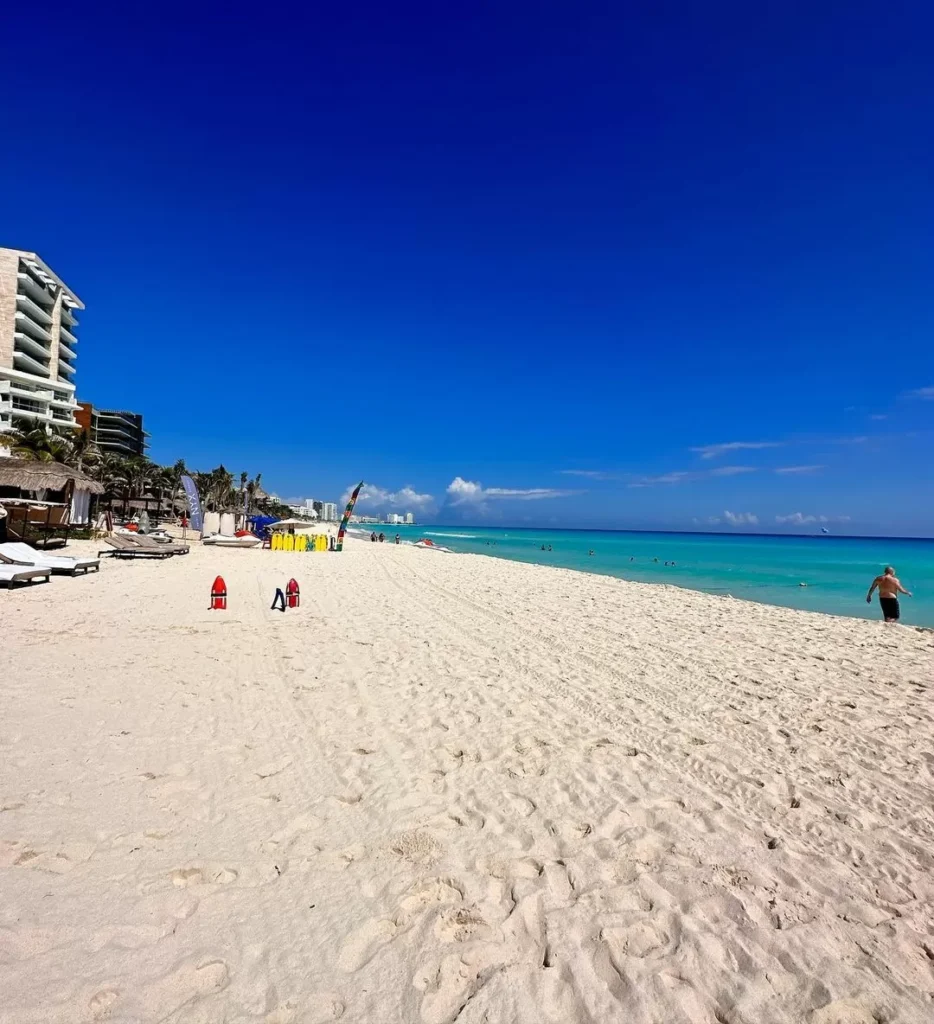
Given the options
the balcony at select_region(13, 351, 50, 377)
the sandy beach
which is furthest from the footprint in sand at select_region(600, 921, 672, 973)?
the balcony at select_region(13, 351, 50, 377)

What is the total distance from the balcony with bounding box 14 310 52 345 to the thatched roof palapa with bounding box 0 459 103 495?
56.7 metres

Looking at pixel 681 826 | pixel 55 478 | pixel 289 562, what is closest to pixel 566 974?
pixel 681 826

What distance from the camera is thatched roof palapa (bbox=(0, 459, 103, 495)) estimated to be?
20531 millimetres

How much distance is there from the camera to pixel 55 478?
70.9 feet

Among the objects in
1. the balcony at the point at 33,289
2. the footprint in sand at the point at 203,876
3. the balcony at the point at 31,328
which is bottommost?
the footprint in sand at the point at 203,876

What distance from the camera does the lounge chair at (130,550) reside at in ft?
68.4

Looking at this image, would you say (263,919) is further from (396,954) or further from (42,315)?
(42,315)

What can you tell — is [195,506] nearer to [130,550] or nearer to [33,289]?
[130,550]

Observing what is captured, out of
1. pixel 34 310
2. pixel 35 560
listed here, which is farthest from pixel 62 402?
pixel 35 560

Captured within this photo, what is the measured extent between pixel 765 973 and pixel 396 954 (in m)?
1.66

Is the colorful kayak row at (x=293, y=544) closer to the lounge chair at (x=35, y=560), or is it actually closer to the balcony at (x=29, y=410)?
the lounge chair at (x=35, y=560)

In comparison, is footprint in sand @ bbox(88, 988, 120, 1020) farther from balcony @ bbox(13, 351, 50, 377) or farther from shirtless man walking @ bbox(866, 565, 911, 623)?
balcony @ bbox(13, 351, 50, 377)

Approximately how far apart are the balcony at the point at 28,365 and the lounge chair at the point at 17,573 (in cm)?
6592

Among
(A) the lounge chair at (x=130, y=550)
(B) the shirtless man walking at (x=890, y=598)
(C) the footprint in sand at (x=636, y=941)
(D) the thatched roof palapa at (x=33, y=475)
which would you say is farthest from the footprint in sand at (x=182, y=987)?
(D) the thatched roof palapa at (x=33, y=475)
